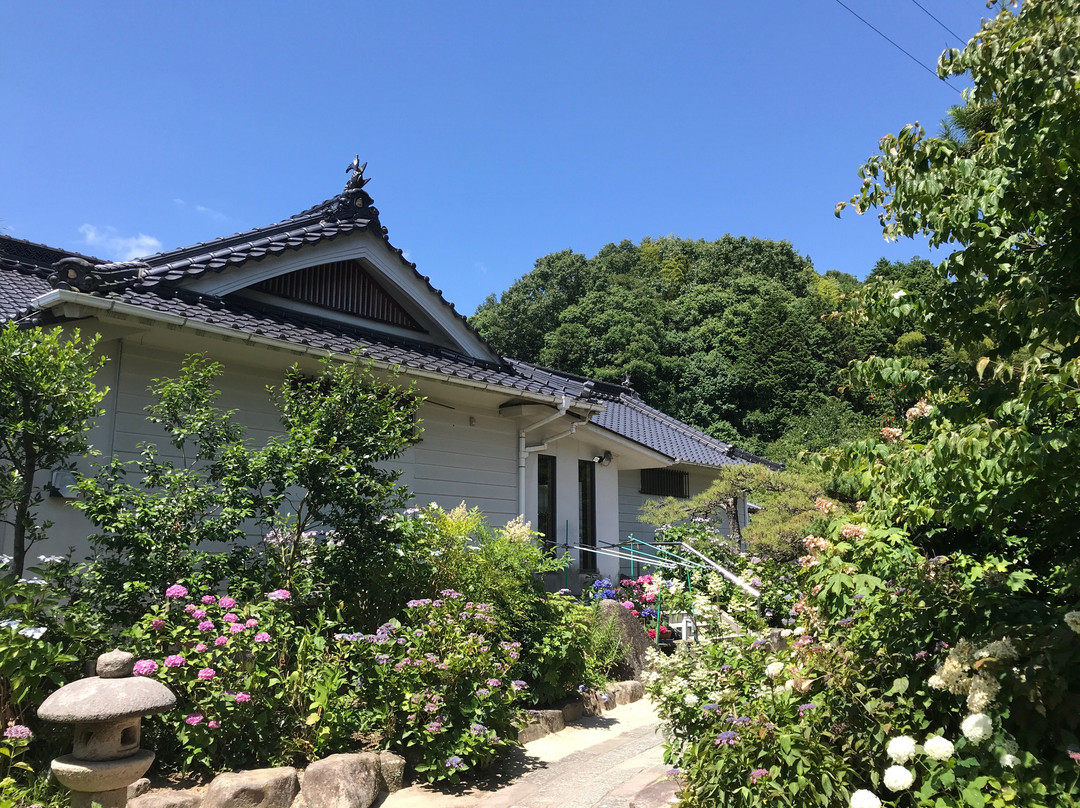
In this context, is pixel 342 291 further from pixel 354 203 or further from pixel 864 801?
pixel 864 801

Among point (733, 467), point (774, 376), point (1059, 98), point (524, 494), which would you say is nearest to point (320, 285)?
point (524, 494)

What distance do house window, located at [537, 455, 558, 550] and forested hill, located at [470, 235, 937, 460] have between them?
1570cm

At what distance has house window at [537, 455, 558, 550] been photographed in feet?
36.6

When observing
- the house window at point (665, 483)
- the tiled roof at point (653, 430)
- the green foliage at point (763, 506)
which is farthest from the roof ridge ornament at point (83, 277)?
the house window at point (665, 483)

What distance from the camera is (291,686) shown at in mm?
4766

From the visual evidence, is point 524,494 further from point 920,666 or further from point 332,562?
point 920,666

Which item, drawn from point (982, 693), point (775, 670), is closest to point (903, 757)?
point (982, 693)

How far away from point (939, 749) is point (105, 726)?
414 cm

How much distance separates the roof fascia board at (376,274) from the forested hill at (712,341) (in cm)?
1748

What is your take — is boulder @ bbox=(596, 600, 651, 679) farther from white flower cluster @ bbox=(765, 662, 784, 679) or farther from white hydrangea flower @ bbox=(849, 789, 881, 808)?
white hydrangea flower @ bbox=(849, 789, 881, 808)

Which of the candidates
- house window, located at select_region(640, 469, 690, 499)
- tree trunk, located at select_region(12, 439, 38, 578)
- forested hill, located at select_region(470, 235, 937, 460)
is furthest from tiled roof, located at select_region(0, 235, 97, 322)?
forested hill, located at select_region(470, 235, 937, 460)

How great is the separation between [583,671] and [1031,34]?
5835 mm

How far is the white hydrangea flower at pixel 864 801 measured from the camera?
2924mm

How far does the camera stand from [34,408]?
4777 millimetres
